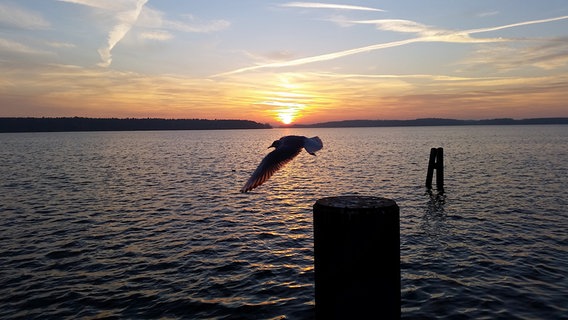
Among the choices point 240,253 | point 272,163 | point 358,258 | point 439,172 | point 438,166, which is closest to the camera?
point 358,258

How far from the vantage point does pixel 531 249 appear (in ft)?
39.4

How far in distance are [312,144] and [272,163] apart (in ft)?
1.86

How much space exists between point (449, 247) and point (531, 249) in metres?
2.40

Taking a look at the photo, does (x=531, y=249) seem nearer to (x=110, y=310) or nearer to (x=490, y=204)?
(x=490, y=204)

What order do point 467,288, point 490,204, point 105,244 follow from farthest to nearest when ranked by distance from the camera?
1. point 490,204
2. point 105,244
3. point 467,288

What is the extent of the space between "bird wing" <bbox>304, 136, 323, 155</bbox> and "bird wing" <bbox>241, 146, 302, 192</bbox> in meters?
0.19

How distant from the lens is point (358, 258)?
123 inches

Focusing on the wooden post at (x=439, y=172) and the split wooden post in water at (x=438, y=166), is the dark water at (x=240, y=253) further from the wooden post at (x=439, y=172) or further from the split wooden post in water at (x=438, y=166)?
the split wooden post in water at (x=438, y=166)

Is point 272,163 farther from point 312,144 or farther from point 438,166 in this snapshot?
point 438,166

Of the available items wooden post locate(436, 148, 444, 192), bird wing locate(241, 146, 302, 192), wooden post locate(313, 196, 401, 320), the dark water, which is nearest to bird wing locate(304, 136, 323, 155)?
bird wing locate(241, 146, 302, 192)

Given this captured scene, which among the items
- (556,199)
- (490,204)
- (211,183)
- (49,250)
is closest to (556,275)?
(490,204)

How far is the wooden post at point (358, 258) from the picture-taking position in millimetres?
3080

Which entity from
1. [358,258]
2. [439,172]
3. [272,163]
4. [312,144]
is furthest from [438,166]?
[358,258]

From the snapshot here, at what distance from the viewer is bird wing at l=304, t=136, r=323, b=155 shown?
4591 millimetres
